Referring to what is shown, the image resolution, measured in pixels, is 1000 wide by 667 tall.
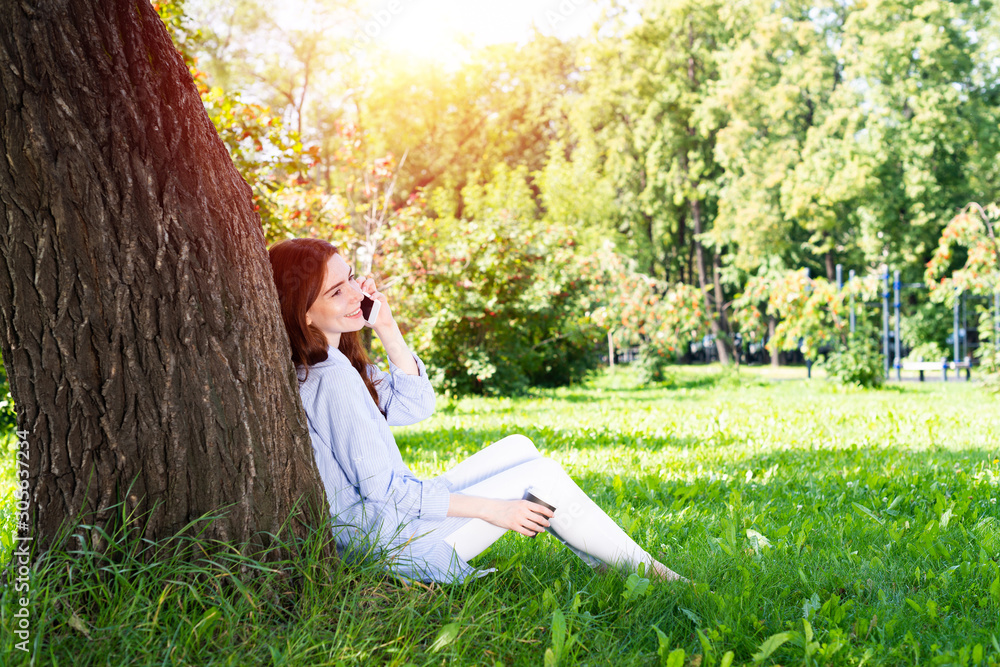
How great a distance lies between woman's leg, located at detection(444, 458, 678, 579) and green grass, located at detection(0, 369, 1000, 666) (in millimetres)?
99

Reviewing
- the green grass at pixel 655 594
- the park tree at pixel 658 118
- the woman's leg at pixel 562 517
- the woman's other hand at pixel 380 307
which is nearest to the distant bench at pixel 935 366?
the park tree at pixel 658 118

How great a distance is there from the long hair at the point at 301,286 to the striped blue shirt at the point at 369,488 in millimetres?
89

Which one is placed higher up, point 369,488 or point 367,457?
point 367,457

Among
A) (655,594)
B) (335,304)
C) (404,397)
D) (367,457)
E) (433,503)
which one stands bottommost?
(655,594)

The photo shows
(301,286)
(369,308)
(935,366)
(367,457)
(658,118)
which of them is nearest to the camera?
(367,457)

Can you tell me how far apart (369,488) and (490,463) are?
0.58m

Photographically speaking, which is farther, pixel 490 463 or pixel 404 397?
pixel 404 397

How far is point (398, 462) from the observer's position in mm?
2566

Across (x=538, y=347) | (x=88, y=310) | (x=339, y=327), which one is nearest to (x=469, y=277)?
(x=538, y=347)

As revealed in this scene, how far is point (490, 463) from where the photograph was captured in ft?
9.39

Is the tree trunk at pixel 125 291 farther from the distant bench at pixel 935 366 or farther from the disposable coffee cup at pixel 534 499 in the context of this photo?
the distant bench at pixel 935 366

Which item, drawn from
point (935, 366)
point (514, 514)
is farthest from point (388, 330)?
point (935, 366)

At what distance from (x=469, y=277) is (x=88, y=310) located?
9399mm

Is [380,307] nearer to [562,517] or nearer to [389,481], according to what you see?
[389,481]
